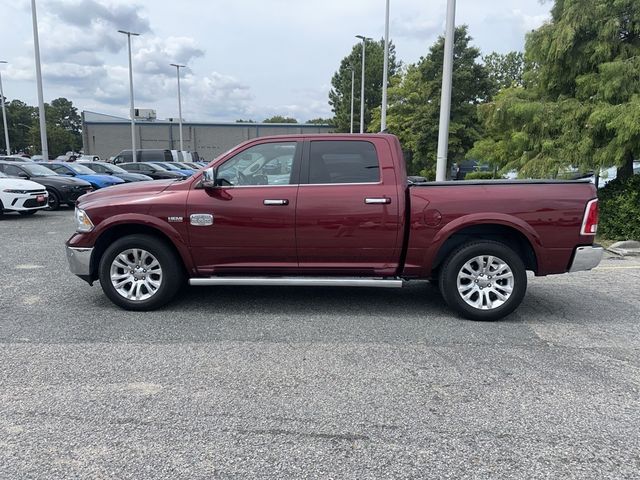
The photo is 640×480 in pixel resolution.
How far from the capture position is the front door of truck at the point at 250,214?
520 cm

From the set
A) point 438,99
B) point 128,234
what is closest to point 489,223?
point 128,234

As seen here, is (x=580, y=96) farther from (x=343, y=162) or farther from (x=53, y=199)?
(x=53, y=199)

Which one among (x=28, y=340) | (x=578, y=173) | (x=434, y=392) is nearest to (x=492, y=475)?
(x=434, y=392)

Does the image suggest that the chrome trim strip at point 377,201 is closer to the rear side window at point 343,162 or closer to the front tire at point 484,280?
the rear side window at point 343,162

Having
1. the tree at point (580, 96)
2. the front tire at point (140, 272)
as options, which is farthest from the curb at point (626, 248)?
the front tire at point (140, 272)

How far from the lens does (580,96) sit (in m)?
10.2

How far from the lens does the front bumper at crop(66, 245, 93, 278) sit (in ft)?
17.6

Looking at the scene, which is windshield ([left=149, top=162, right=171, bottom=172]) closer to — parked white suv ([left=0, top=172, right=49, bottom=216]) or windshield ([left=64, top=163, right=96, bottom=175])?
windshield ([left=64, top=163, right=96, bottom=175])

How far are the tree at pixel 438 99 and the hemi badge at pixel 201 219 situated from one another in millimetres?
22427

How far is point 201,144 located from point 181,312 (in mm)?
71330

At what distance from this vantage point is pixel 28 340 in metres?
4.56

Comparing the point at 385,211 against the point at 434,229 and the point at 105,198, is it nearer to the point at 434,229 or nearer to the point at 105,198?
the point at 434,229

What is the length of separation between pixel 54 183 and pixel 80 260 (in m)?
11.4

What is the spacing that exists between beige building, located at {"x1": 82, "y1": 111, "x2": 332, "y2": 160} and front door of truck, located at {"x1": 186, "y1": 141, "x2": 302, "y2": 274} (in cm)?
6713
